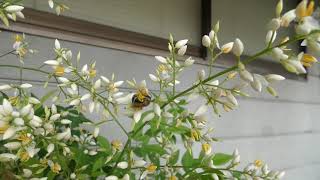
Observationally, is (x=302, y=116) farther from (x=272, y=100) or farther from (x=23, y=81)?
(x=23, y=81)

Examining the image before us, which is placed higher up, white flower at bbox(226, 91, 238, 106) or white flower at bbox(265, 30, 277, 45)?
white flower at bbox(265, 30, 277, 45)

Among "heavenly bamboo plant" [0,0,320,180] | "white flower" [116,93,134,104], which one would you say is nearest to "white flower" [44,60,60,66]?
"heavenly bamboo plant" [0,0,320,180]

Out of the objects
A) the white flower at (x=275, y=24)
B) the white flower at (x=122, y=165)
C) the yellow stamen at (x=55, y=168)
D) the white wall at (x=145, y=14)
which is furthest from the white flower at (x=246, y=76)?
the white wall at (x=145, y=14)

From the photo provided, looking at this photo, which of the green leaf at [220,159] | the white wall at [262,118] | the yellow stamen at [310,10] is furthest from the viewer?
the white wall at [262,118]

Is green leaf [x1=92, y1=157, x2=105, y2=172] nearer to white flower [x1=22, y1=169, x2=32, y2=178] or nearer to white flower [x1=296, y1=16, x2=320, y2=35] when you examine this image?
white flower [x1=22, y1=169, x2=32, y2=178]

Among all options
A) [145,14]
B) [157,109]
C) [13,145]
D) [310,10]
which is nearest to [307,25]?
[310,10]

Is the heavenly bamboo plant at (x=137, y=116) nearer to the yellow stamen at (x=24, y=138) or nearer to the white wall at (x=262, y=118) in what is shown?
the yellow stamen at (x=24, y=138)

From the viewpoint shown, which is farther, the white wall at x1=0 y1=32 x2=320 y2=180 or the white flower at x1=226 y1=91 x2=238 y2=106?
the white wall at x1=0 y1=32 x2=320 y2=180

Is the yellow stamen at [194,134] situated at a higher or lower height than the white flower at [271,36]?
lower

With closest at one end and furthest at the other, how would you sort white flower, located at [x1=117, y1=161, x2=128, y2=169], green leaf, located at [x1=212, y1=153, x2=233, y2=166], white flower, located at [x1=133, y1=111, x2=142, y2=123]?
white flower, located at [x1=133, y1=111, x2=142, y2=123] < white flower, located at [x1=117, y1=161, x2=128, y2=169] < green leaf, located at [x1=212, y1=153, x2=233, y2=166]
